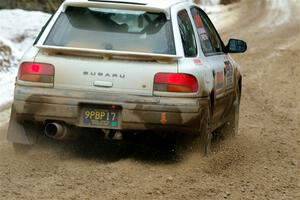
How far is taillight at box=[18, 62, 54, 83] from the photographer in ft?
22.4

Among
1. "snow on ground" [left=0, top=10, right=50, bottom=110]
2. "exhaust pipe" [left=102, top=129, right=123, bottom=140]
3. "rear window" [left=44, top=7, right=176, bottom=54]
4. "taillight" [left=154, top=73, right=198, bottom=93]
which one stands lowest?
"snow on ground" [left=0, top=10, right=50, bottom=110]

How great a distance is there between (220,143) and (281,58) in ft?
31.3

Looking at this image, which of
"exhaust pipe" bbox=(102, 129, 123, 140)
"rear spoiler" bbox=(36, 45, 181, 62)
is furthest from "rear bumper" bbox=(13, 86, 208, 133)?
"rear spoiler" bbox=(36, 45, 181, 62)

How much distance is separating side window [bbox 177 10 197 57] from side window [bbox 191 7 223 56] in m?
0.21

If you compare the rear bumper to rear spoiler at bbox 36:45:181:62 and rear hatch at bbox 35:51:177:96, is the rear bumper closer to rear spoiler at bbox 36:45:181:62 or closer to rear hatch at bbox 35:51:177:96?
rear hatch at bbox 35:51:177:96

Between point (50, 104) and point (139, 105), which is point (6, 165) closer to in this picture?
point (50, 104)

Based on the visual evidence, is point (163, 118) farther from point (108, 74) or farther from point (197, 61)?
point (197, 61)

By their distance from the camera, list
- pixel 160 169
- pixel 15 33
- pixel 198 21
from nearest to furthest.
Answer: pixel 160 169 < pixel 198 21 < pixel 15 33

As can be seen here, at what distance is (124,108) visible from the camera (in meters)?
6.71

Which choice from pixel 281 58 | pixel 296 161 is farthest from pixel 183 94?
pixel 281 58

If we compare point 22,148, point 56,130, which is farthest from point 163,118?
point 22,148

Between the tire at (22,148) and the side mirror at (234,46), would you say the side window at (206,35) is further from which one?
the tire at (22,148)

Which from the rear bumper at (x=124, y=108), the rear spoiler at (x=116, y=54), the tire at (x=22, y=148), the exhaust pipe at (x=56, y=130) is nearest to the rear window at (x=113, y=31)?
the rear spoiler at (x=116, y=54)

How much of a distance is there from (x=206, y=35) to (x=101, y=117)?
6.34ft
